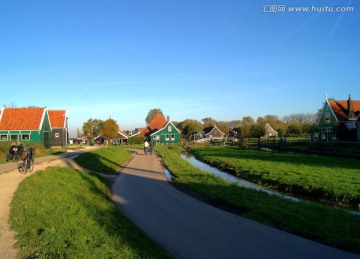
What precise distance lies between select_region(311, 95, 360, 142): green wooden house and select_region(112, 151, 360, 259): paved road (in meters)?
39.9

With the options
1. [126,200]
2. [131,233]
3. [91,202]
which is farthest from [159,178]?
[131,233]

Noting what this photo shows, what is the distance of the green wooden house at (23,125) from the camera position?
40.4 metres

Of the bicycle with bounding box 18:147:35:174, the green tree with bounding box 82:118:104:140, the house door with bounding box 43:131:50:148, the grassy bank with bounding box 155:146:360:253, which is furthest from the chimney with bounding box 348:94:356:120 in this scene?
the green tree with bounding box 82:118:104:140

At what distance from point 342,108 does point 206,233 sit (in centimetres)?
5185

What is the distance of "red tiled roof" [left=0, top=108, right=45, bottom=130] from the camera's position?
4062 centimetres

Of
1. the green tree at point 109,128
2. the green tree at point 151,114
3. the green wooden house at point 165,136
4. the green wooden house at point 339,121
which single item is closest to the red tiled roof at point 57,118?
the green tree at point 109,128

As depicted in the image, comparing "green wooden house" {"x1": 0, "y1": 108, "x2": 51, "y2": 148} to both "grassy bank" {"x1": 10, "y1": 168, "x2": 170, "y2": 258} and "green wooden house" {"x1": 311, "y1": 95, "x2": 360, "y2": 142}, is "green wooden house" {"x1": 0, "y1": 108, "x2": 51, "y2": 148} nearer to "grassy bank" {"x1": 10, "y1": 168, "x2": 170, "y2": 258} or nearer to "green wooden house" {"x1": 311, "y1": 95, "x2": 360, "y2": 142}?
"grassy bank" {"x1": 10, "y1": 168, "x2": 170, "y2": 258}

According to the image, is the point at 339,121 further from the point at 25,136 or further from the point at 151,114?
the point at 151,114

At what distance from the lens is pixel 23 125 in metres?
40.8

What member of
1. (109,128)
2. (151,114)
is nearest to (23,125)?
(109,128)

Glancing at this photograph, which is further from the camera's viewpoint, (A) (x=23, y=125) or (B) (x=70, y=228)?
(A) (x=23, y=125)

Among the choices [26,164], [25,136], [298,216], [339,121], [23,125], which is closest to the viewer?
[298,216]

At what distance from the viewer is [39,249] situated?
19.8 ft

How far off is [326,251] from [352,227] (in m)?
2.16
